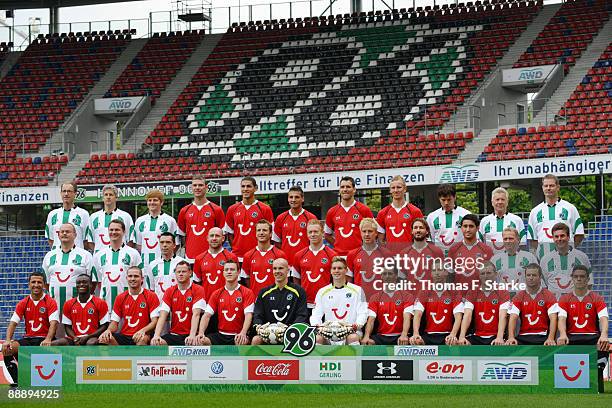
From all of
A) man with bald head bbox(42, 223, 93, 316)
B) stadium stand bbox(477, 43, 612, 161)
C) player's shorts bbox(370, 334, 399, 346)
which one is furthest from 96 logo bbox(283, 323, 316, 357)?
stadium stand bbox(477, 43, 612, 161)

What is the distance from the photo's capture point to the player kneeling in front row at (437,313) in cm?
1233

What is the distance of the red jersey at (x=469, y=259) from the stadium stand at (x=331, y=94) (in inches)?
567

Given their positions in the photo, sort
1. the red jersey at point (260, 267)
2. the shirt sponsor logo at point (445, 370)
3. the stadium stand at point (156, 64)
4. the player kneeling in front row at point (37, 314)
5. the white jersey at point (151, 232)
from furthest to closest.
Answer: the stadium stand at point (156, 64), the white jersey at point (151, 232), the red jersey at point (260, 267), the player kneeling in front row at point (37, 314), the shirt sponsor logo at point (445, 370)

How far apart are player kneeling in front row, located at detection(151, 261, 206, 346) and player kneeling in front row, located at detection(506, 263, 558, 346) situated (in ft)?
11.9

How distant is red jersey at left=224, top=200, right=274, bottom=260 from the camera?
14.9m

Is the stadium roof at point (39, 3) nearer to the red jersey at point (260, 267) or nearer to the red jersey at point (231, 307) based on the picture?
the red jersey at point (260, 267)

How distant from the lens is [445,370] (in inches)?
470

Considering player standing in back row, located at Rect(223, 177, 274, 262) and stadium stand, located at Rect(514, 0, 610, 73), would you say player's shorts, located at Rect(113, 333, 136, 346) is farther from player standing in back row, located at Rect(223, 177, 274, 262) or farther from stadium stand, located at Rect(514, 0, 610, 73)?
stadium stand, located at Rect(514, 0, 610, 73)

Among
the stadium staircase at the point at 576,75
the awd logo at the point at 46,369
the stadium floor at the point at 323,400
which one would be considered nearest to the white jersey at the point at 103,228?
the awd logo at the point at 46,369

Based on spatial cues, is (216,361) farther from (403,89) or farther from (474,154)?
(403,89)

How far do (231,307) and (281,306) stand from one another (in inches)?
27.1

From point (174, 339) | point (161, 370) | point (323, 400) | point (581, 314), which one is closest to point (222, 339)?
point (174, 339)

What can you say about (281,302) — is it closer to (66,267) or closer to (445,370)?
(445,370)

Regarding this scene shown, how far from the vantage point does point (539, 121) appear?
27.5 metres
